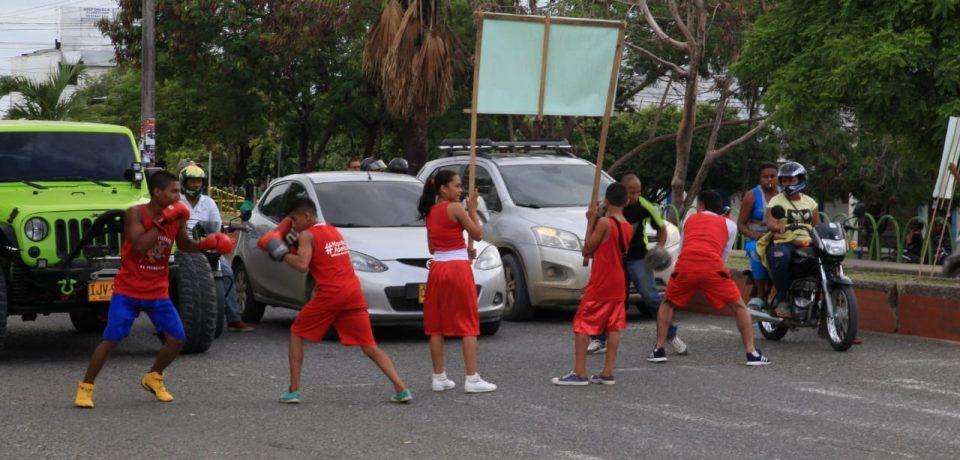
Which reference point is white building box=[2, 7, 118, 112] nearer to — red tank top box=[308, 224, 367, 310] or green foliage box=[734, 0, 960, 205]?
green foliage box=[734, 0, 960, 205]

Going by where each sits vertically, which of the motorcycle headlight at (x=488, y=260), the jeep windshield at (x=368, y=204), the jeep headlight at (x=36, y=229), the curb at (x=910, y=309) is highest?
the jeep windshield at (x=368, y=204)

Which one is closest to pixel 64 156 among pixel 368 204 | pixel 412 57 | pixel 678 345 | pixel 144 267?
pixel 368 204

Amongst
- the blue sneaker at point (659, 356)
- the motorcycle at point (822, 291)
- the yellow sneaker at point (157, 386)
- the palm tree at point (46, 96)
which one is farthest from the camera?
the palm tree at point (46, 96)

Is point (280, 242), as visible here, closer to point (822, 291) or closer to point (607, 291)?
point (607, 291)

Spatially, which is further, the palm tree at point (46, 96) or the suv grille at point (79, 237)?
the palm tree at point (46, 96)

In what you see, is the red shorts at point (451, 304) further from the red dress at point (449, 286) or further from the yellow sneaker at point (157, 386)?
the yellow sneaker at point (157, 386)

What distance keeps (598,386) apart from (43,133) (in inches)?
240

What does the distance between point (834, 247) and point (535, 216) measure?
3933 mm

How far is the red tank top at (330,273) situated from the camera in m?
8.78

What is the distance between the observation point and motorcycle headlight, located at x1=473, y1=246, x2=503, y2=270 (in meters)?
12.9

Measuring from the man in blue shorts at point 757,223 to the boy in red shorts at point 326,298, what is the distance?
4531mm

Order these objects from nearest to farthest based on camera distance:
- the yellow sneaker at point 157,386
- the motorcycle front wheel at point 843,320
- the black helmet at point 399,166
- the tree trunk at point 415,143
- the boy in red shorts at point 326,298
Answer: the boy in red shorts at point 326,298, the yellow sneaker at point 157,386, the motorcycle front wheel at point 843,320, the black helmet at point 399,166, the tree trunk at point 415,143

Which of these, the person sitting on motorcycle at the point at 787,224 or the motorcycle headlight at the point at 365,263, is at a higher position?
the person sitting on motorcycle at the point at 787,224

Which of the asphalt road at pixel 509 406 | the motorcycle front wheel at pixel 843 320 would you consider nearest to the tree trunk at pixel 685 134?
the asphalt road at pixel 509 406
